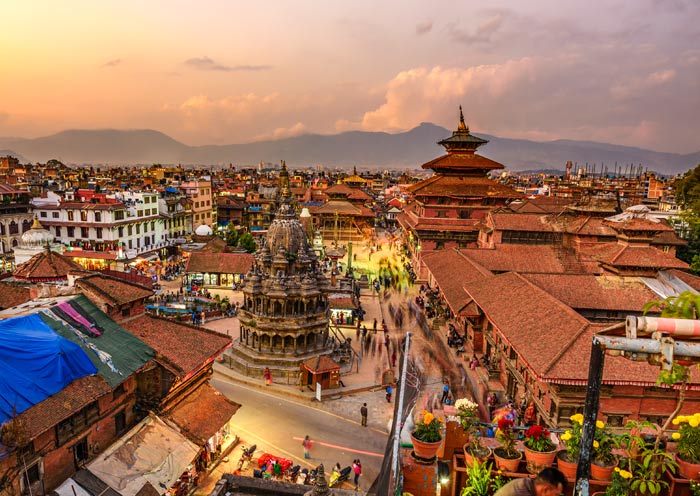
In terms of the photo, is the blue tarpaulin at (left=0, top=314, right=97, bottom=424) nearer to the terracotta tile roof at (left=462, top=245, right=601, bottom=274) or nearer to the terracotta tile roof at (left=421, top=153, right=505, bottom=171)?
the terracotta tile roof at (left=462, top=245, right=601, bottom=274)

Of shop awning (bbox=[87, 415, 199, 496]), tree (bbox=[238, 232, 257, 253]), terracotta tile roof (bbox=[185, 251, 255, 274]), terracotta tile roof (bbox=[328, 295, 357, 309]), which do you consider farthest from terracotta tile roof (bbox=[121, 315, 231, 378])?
tree (bbox=[238, 232, 257, 253])

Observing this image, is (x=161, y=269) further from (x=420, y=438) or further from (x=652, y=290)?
(x=420, y=438)

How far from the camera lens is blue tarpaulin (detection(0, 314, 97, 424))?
12.7 m

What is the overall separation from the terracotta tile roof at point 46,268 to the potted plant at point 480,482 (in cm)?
3174

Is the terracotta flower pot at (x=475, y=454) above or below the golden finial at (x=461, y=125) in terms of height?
below

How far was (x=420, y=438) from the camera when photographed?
336 inches

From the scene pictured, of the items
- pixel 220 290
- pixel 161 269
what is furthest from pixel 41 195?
pixel 220 290

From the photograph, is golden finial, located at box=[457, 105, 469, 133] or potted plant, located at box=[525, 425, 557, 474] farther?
golden finial, located at box=[457, 105, 469, 133]

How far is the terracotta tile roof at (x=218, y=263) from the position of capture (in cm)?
5019

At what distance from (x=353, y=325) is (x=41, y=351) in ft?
89.5

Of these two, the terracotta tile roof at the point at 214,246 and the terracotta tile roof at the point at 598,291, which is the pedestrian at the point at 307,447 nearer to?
the terracotta tile roof at the point at 598,291

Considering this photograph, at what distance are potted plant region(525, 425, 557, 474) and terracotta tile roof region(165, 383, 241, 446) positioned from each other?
527 inches

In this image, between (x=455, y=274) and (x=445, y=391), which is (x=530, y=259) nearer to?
(x=455, y=274)

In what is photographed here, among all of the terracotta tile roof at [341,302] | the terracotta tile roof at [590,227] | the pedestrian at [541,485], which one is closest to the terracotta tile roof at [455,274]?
the terracotta tile roof at [341,302]
